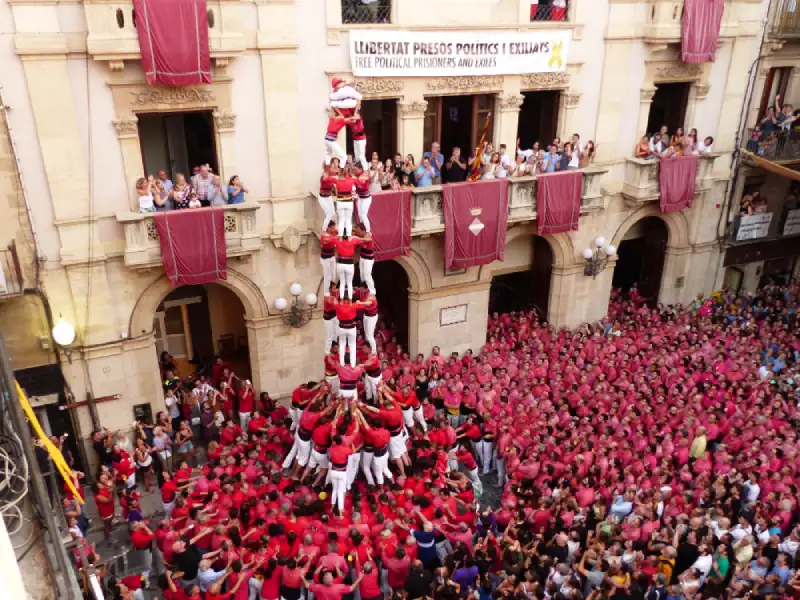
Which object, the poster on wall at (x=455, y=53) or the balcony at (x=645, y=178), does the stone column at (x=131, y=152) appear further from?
the balcony at (x=645, y=178)

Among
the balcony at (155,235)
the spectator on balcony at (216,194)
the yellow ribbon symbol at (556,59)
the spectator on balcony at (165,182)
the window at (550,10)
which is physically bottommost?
the balcony at (155,235)

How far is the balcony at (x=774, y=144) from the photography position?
73.8 ft

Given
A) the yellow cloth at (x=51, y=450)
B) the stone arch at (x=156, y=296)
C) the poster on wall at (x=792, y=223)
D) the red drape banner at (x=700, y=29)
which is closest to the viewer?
the yellow cloth at (x=51, y=450)

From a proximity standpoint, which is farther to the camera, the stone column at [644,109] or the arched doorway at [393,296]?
the arched doorway at [393,296]

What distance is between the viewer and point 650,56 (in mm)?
20328

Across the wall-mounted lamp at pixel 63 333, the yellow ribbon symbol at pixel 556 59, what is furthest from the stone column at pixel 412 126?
the wall-mounted lamp at pixel 63 333

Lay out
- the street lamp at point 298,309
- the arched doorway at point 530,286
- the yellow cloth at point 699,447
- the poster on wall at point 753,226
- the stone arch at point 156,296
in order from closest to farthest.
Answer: the yellow cloth at point 699,447, the stone arch at point 156,296, the street lamp at point 298,309, the arched doorway at point 530,286, the poster on wall at point 753,226

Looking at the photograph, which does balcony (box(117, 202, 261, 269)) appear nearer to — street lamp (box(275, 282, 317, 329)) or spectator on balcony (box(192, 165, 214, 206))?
spectator on balcony (box(192, 165, 214, 206))

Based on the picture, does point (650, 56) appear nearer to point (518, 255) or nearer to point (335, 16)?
point (518, 255)

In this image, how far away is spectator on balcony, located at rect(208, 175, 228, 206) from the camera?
53.8ft

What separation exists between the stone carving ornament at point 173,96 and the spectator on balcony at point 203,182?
5.07ft

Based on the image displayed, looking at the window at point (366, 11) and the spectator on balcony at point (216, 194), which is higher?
the window at point (366, 11)

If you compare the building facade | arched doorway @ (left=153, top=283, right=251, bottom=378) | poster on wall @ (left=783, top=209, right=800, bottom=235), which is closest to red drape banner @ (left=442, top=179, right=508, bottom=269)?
the building facade

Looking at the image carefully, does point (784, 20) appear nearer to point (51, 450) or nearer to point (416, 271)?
point (416, 271)
